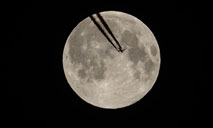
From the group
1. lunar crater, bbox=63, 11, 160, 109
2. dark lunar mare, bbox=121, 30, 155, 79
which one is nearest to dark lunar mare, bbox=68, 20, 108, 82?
lunar crater, bbox=63, 11, 160, 109

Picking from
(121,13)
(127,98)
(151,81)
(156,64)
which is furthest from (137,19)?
(127,98)

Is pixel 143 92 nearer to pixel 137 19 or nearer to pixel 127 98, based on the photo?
pixel 127 98

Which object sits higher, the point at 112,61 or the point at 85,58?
the point at 85,58

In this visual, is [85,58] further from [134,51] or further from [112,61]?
[134,51]

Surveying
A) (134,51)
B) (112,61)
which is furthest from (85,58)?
(134,51)

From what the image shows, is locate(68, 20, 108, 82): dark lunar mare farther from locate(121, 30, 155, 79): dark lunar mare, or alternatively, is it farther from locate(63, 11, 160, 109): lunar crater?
locate(121, 30, 155, 79): dark lunar mare


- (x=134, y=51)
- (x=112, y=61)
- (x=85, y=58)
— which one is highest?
(x=85, y=58)

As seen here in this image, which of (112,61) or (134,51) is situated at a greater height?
(112,61)

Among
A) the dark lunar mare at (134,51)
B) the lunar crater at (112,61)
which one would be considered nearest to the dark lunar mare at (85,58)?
the lunar crater at (112,61)

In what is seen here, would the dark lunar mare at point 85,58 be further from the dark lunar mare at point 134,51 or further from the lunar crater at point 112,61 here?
the dark lunar mare at point 134,51

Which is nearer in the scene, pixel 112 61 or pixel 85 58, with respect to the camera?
pixel 112 61

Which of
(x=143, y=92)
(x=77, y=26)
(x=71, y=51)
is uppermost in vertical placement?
(x=77, y=26)
